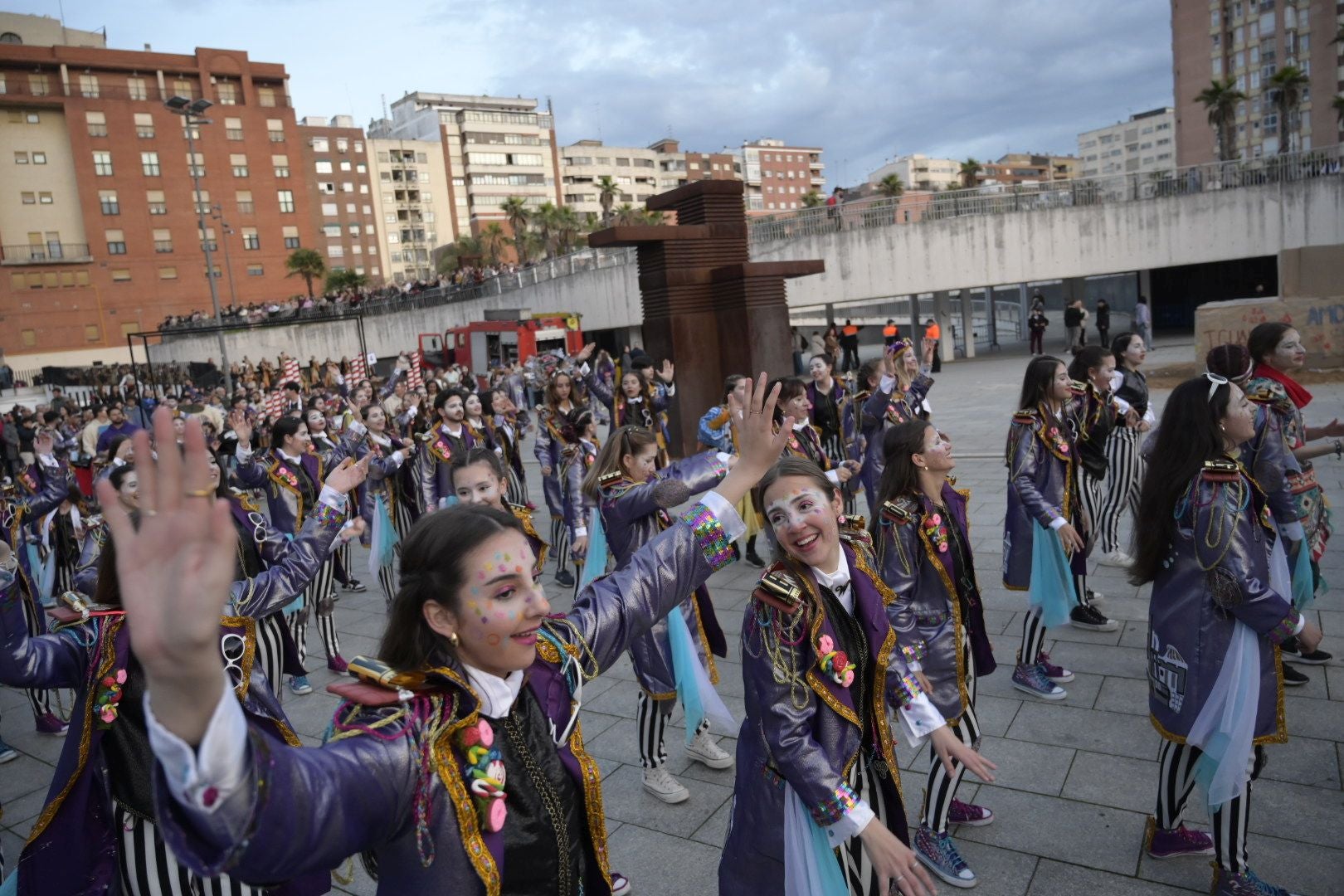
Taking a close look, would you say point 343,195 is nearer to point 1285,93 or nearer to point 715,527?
point 1285,93

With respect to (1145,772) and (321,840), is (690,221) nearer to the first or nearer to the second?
(1145,772)

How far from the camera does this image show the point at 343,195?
75.7m

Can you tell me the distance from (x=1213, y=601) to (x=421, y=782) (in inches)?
126

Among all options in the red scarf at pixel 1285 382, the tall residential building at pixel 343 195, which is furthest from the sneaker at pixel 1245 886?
the tall residential building at pixel 343 195

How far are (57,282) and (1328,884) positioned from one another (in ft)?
214

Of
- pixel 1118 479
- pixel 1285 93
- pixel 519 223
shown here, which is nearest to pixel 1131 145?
pixel 1285 93

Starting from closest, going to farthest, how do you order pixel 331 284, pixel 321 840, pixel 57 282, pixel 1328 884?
pixel 321 840 < pixel 1328 884 < pixel 57 282 < pixel 331 284

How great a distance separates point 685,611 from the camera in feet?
15.9

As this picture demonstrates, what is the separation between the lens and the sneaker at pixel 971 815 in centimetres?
414

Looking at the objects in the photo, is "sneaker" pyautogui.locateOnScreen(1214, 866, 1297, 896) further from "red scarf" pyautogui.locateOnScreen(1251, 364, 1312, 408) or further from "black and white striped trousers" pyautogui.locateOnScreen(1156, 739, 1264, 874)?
"red scarf" pyautogui.locateOnScreen(1251, 364, 1312, 408)

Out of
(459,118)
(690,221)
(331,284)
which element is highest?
(459,118)

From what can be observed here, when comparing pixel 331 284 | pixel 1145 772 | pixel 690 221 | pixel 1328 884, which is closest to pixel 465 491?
pixel 1145 772

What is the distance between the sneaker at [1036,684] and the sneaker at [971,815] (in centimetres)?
144

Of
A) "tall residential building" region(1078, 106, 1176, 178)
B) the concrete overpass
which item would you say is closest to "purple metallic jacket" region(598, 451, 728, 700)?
the concrete overpass
